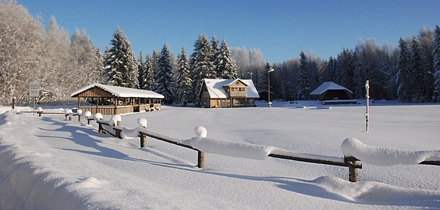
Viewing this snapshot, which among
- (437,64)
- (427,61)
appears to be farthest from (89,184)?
(427,61)

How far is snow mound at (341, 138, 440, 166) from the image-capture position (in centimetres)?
434

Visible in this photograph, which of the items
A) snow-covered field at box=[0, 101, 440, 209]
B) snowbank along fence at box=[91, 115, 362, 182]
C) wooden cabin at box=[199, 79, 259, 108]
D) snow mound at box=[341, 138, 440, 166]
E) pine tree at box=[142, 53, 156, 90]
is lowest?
snow-covered field at box=[0, 101, 440, 209]

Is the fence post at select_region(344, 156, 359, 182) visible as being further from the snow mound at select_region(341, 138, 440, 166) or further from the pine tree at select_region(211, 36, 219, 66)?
the pine tree at select_region(211, 36, 219, 66)

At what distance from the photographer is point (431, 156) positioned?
4.29m

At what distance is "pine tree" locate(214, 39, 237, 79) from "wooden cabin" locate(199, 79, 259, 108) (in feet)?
21.4

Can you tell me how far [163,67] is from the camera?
5834 centimetres

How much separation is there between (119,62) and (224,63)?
21671 millimetres

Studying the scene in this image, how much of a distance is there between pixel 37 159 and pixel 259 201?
4.72 m

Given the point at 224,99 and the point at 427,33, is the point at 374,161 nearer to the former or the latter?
the point at 224,99

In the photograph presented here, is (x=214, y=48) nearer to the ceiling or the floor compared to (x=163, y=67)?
nearer to the ceiling

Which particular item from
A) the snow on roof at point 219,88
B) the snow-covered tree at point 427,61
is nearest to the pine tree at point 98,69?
the snow on roof at point 219,88

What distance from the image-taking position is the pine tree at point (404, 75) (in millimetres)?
52406

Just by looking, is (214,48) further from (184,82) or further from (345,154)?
(345,154)

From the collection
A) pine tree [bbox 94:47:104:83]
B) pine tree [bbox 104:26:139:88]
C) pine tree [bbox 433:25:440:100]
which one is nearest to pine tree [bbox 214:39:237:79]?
pine tree [bbox 104:26:139:88]
